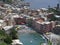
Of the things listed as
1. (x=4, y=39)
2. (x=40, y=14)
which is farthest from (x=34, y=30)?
(x=4, y=39)

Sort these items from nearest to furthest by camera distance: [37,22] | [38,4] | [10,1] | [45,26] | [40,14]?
1. [45,26]
2. [37,22]
3. [40,14]
4. [10,1]
5. [38,4]

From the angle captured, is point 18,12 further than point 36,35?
Yes

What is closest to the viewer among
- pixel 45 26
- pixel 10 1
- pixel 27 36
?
pixel 27 36

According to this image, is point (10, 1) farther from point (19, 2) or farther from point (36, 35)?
point (36, 35)

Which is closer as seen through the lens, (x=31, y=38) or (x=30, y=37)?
(x=31, y=38)

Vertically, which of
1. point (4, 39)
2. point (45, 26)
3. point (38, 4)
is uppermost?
point (4, 39)

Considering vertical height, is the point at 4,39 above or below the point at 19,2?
above

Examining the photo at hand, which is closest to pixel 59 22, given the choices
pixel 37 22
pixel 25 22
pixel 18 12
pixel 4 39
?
pixel 37 22
